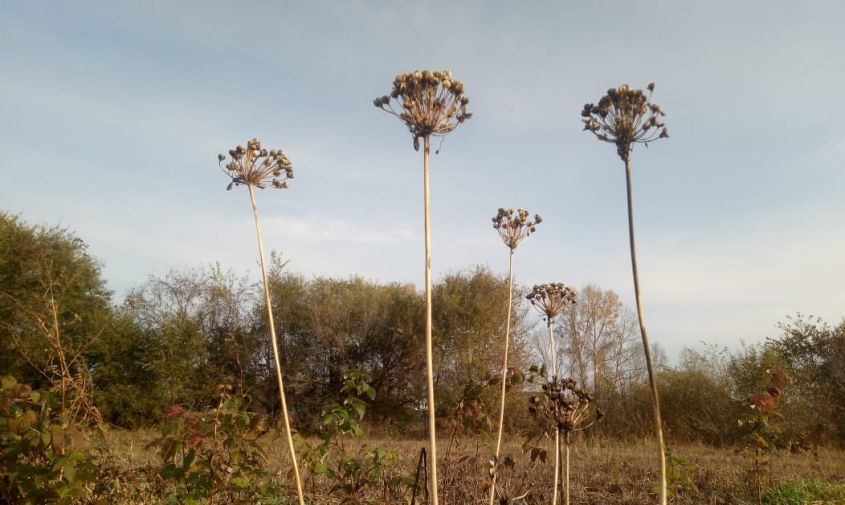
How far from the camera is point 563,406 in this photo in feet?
8.49

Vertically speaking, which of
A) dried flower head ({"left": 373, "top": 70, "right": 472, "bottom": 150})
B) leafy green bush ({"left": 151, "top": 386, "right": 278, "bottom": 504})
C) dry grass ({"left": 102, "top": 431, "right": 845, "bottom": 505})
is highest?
dried flower head ({"left": 373, "top": 70, "right": 472, "bottom": 150})

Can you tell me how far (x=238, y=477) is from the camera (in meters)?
3.42

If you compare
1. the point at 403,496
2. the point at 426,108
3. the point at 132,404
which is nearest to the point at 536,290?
the point at 403,496

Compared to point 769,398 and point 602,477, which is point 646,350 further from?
point 602,477

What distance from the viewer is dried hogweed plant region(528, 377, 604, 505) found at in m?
2.54

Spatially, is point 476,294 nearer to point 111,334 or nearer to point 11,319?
point 111,334

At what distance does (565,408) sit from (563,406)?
1cm

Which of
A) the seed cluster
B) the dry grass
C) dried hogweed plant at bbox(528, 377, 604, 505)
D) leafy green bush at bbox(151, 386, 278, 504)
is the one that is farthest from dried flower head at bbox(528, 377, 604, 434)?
the seed cluster

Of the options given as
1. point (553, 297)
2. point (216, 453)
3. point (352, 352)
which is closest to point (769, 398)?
point (553, 297)

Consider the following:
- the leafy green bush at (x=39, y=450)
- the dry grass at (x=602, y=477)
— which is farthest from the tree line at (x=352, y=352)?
the leafy green bush at (x=39, y=450)

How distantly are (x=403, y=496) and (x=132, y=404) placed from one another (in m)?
19.3

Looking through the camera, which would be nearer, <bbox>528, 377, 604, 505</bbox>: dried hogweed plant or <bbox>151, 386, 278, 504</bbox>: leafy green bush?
<bbox>528, 377, 604, 505</bbox>: dried hogweed plant

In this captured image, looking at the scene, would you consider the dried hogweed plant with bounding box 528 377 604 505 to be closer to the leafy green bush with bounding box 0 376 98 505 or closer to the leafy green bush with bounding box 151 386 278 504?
the leafy green bush with bounding box 151 386 278 504

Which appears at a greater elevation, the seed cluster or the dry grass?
the seed cluster
